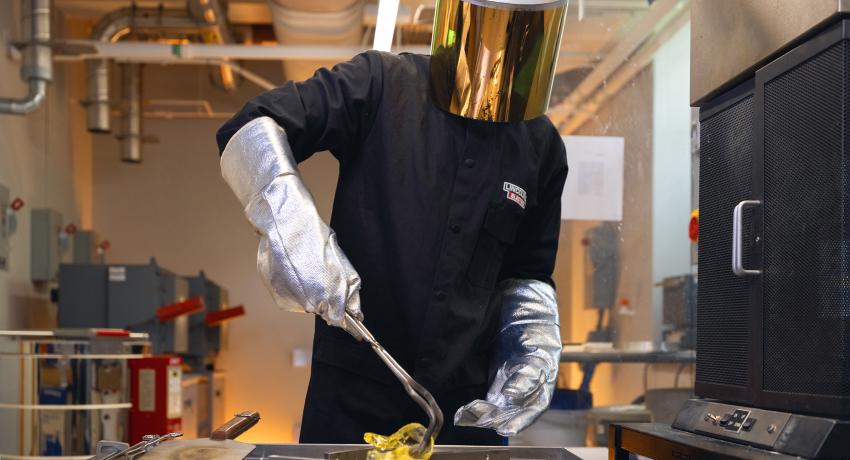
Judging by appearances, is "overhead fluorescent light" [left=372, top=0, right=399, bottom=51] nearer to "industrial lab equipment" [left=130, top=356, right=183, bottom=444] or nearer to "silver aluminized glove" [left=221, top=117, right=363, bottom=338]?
"silver aluminized glove" [left=221, top=117, right=363, bottom=338]

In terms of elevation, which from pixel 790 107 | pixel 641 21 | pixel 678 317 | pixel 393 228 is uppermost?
pixel 641 21

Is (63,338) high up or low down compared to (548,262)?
down

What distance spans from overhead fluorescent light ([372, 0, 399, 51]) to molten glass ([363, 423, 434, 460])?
2.80ft

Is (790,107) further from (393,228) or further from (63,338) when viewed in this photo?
(63,338)

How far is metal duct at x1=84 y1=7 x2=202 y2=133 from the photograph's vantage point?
6.30m

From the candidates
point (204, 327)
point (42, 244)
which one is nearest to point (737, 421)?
point (42, 244)

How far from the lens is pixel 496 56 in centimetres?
134

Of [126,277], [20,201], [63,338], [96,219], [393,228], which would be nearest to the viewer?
[393,228]

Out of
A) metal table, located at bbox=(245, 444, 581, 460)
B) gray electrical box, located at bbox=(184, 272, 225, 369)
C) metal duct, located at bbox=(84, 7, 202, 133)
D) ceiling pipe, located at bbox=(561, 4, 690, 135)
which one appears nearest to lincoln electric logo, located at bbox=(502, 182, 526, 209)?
metal table, located at bbox=(245, 444, 581, 460)

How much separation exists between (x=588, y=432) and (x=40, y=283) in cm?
397

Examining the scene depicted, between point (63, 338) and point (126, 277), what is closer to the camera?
point (63, 338)

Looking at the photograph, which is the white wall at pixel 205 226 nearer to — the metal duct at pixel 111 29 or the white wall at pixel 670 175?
the metal duct at pixel 111 29

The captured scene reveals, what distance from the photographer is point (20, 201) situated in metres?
5.55

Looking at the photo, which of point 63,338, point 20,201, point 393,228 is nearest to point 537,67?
point 393,228
